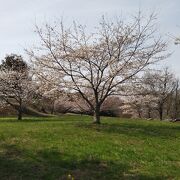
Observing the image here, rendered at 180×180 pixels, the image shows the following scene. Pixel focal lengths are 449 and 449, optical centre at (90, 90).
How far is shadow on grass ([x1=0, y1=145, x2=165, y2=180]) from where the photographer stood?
533 inches

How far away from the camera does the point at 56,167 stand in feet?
46.7

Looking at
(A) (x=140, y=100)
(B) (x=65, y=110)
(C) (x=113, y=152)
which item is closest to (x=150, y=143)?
(C) (x=113, y=152)

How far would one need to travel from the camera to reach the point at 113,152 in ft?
54.0

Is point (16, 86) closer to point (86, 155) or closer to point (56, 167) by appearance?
point (86, 155)

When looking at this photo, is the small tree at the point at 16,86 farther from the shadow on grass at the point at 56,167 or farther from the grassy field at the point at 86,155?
the shadow on grass at the point at 56,167

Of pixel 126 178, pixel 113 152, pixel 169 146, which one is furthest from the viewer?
pixel 169 146

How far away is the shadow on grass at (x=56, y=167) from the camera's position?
44.4ft

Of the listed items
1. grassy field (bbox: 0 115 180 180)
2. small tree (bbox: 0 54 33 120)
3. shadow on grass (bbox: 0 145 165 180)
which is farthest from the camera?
small tree (bbox: 0 54 33 120)

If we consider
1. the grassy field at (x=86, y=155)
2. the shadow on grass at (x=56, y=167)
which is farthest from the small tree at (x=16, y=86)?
the shadow on grass at (x=56, y=167)

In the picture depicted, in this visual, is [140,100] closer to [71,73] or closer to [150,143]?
[71,73]

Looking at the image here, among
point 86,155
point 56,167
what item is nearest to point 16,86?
point 86,155

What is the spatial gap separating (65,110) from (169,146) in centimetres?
4562

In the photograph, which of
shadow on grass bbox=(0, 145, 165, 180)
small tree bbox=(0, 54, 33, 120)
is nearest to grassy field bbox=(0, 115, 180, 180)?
shadow on grass bbox=(0, 145, 165, 180)

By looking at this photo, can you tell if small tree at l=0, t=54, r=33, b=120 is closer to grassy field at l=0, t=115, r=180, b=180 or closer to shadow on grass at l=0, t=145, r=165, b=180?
grassy field at l=0, t=115, r=180, b=180
